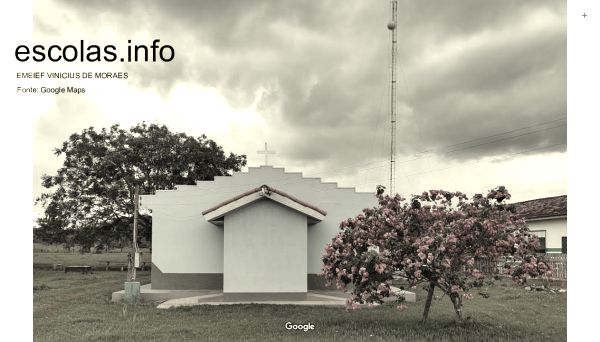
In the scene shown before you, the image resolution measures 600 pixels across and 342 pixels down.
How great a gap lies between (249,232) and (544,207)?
18.8 metres

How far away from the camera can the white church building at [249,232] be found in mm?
16272

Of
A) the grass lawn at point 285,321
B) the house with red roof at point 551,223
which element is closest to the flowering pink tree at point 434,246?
Result: the grass lawn at point 285,321

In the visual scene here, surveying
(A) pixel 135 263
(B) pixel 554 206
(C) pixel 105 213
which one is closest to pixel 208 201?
(A) pixel 135 263

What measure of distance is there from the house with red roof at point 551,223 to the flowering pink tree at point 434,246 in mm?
15197

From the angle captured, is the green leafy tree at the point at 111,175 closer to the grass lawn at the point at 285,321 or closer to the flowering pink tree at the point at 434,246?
the grass lawn at the point at 285,321

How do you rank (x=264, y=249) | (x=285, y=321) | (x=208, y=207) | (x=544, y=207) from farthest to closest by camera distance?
(x=544, y=207), (x=208, y=207), (x=264, y=249), (x=285, y=321)

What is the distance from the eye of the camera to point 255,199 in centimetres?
1623

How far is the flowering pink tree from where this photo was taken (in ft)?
34.5

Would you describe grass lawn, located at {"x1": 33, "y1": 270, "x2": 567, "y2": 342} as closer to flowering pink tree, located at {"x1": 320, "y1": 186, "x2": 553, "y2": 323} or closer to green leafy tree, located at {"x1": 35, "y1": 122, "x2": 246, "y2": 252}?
flowering pink tree, located at {"x1": 320, "y1": 186, "x2": 553, "y2": 323}

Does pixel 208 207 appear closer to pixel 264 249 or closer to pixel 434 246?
pixel 264 249

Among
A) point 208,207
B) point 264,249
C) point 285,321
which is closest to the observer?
point 285,321

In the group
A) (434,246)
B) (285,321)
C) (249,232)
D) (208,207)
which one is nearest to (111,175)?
(208,207)

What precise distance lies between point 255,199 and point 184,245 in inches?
207

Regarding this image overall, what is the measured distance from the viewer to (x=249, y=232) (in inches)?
650
